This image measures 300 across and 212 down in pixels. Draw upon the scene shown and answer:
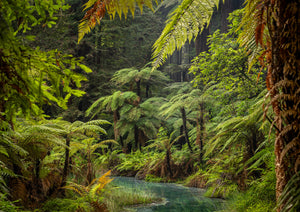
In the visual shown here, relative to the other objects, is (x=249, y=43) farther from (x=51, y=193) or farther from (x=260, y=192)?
(x=51, y=193)

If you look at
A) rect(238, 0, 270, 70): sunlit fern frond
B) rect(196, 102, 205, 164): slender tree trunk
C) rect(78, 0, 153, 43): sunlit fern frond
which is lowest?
Answer: rect(196, 102, 205, 164): slender tree trunk

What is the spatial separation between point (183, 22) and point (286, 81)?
3.02ft

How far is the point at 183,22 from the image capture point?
6.32ft

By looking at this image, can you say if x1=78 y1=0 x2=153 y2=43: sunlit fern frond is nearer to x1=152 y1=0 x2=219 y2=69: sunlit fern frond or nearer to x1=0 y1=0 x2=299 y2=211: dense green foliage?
x1=0 y1=0 x2=299 y2=211: dense green foliage

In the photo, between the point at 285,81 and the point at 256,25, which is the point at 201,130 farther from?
the point at 285,81

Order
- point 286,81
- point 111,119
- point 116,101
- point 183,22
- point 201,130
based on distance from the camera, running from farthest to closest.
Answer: point 111,119 < point 116,101 < point 201,130 < point 183,22 < point 286,81

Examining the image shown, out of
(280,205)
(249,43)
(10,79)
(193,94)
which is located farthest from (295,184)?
(193,94)

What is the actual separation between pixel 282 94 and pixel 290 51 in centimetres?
22

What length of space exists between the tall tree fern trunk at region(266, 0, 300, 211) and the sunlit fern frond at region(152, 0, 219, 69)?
0.55m

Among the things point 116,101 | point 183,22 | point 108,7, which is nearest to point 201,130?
point 116,101

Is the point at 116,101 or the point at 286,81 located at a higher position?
the point at 286,81

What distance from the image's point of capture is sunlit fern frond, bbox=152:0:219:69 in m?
1.85

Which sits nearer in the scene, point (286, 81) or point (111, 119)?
point (286, 81)

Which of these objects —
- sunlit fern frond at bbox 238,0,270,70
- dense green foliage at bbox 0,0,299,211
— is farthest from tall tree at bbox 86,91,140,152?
sunlit fern frond at bbox 238,0,270,70
